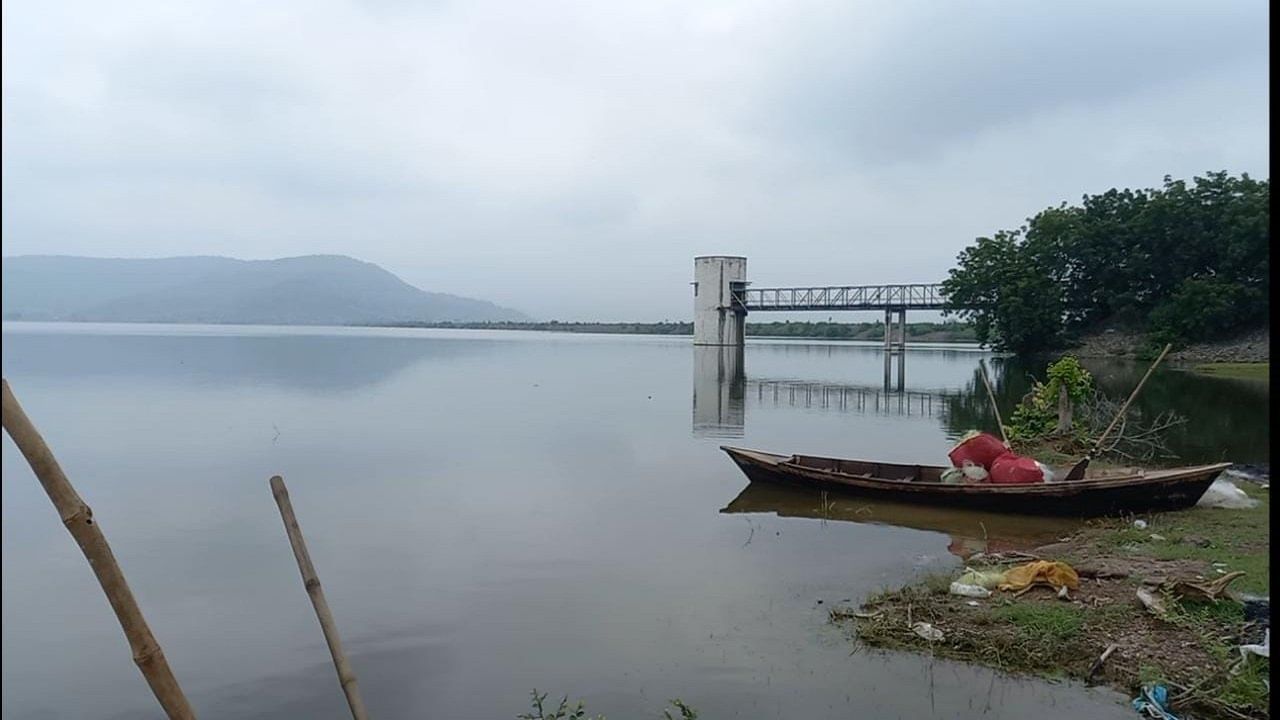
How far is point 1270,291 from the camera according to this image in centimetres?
125

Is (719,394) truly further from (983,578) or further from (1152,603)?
(1152,603)

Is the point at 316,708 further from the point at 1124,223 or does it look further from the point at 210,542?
the point at 1124,223

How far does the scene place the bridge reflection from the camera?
26.8 metres

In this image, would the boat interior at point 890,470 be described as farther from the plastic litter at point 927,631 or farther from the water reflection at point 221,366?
the water reflection at point 221,366

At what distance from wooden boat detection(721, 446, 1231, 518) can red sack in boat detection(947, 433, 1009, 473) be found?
0.47m

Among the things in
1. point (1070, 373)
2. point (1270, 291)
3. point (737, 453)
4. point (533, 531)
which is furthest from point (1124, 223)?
point (1270, 291)

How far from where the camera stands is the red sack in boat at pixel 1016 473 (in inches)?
477

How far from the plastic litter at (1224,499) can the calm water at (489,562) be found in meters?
2.06

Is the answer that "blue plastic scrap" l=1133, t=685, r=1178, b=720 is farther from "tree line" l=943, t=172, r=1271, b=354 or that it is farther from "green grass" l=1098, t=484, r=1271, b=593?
"tree line" l=943, t=172, r=1271, b=354

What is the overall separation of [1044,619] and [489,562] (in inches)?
255

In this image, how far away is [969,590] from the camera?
8250mm

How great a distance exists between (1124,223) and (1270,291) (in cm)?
5569

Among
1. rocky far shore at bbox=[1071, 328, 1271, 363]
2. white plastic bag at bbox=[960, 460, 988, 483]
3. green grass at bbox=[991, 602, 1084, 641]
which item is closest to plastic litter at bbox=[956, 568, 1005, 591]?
green grass at bbox=[991, 602, 1084, 641]

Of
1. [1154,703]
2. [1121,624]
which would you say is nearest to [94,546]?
[1154,703]
